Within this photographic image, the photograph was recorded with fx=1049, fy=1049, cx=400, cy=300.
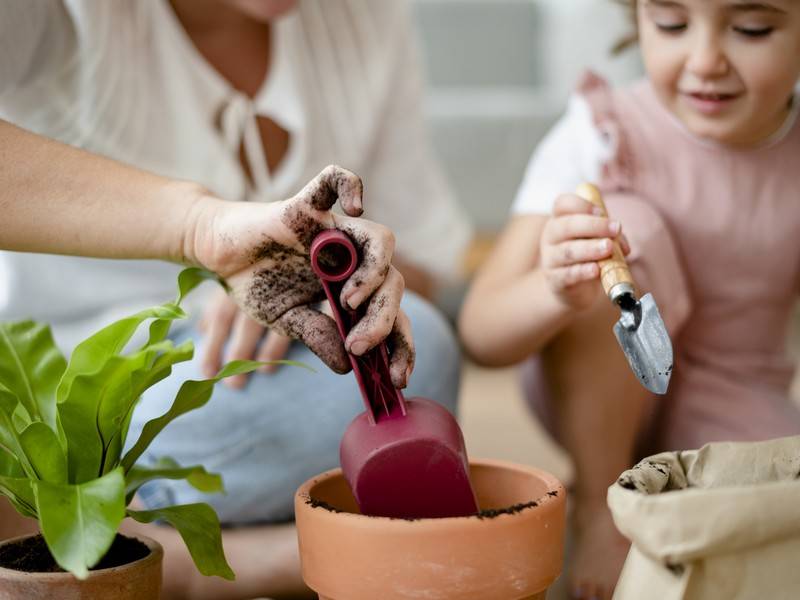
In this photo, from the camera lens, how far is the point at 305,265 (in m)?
0.75

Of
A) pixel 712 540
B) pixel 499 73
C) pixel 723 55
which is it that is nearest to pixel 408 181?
pixel 723 55

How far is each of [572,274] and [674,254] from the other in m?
0.27

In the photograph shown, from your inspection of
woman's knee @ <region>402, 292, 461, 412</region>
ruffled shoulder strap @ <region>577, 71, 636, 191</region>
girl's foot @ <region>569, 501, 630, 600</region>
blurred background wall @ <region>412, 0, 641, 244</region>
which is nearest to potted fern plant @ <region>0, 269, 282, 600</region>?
woman's knee @ <region>402, 292, 461, 412</region>

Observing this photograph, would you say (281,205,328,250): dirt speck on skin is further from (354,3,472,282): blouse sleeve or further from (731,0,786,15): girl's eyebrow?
(354,3,472,282): blouse sleeve

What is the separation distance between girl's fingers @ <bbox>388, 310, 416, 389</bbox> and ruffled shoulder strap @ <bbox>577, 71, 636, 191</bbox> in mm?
498

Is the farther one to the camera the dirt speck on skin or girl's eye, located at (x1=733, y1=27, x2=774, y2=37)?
girl's eye, located at (x1=733, y1=27, x2=774, y2=37)

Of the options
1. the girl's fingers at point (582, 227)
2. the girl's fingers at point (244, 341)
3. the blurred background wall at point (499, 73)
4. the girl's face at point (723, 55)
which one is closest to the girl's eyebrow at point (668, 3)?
the girl's face at point (723, 55)

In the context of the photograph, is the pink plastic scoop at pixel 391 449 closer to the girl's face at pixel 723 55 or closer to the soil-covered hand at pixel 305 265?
the soil-covered hand at pixel 305 265

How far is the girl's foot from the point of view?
100 cm

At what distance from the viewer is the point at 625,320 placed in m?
0.72

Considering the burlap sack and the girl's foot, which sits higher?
the burlap sack

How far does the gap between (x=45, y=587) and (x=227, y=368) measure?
0.19 meters

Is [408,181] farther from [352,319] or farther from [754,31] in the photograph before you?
[352,319]

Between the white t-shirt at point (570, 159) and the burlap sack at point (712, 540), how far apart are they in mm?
597
